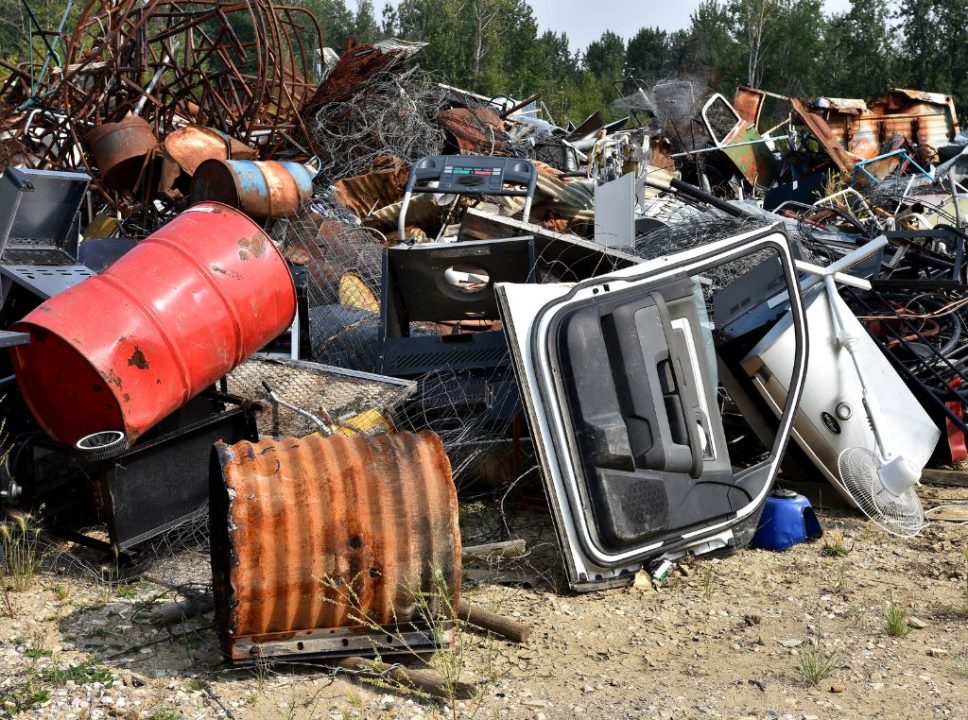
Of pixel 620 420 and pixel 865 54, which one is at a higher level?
pixel 865 54

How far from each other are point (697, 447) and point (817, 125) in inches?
275

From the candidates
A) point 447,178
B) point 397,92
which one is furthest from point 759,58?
point 447,178

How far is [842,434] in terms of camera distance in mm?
4020

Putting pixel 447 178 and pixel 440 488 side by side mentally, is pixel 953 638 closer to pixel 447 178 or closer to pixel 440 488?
pixel 440 488

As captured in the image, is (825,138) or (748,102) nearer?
(825,138)

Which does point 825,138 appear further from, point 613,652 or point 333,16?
point 333,16

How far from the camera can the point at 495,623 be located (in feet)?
10.1

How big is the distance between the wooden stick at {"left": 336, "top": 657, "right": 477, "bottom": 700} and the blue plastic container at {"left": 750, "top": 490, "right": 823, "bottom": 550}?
1556 mm

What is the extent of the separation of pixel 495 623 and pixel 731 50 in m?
36.5

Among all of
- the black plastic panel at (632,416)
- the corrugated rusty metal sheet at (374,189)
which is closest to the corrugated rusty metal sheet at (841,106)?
the corrugated rusty metal sheet at (374,189)

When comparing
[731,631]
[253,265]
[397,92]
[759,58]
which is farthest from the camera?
[759,58]

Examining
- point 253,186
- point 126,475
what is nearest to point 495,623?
point 126,475

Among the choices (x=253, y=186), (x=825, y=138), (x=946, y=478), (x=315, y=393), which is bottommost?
(x=946, y=478)

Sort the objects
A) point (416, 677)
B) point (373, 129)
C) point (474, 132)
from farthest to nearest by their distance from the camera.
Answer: point (474, 132) < point (373, 129) < point (416, 677)
